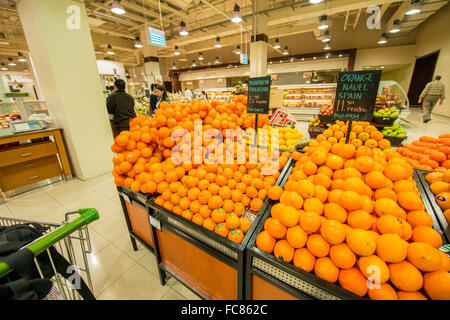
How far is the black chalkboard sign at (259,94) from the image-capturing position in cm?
185

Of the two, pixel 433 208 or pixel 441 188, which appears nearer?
pixel 433 208

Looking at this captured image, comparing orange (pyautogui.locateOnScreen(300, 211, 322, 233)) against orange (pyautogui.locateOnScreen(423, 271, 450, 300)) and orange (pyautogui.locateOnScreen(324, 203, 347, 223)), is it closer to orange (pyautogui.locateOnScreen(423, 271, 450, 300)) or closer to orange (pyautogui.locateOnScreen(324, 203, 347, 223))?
orange (pyautogui.locateOnScreen(324, 203, 347, 223))

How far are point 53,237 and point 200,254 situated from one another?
89 cm

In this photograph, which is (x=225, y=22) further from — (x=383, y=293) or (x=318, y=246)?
(x=383, y=293)

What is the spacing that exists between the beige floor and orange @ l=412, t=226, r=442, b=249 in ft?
5.64

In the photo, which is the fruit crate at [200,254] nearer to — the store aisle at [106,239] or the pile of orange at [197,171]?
the pile of orange at [197,171]

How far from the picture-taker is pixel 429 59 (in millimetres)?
11211

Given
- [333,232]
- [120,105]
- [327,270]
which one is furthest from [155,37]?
[327,270]

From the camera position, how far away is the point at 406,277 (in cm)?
79

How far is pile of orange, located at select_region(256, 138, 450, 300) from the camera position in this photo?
0.80 metres

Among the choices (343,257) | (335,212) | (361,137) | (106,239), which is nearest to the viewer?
(343,257)

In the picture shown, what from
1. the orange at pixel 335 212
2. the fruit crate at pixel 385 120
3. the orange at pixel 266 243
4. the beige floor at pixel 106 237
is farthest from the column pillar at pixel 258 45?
the orange at pixel 266 243

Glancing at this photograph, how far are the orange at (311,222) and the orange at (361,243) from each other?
0.47ft
